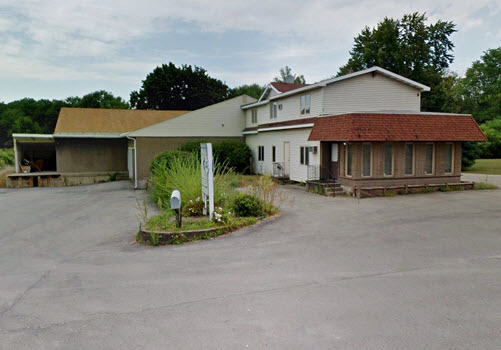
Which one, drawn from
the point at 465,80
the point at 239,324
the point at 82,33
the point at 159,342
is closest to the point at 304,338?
the point at 239,324

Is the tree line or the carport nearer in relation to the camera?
the carport

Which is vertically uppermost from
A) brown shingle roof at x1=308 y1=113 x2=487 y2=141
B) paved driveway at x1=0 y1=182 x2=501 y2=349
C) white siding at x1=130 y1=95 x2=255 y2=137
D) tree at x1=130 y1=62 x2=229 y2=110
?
tree at x1=130 y1=62 x2=229 y2=110

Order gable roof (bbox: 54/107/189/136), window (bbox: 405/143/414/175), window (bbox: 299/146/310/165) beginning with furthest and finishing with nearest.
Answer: gable roof (bbox: 54/107/189/136)
window (bbox: 299/146/310/165)
window (bbox: 405/143/414/175)

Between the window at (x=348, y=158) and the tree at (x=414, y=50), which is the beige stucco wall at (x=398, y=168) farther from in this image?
the tree at (x=414, y=50)

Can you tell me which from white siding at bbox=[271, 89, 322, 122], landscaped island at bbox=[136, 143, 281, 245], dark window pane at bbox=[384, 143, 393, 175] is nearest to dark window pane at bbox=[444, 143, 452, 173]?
dark window pane at bbox=[384, 143, 393, 175]

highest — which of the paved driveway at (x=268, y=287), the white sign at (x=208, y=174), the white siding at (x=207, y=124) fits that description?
the white siding at (x=207, y=124)

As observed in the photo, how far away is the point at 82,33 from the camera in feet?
75.4

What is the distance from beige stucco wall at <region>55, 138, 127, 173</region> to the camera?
2784cm

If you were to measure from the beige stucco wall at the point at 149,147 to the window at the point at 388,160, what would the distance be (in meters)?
14.1

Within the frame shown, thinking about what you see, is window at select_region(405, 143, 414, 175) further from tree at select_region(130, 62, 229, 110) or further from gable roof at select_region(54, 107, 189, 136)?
tree at select_region(130, 62, 229, 110)

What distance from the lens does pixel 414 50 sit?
125ft

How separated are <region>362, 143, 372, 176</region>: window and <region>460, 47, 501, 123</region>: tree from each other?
4289cm

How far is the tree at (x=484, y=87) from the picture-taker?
51625mm

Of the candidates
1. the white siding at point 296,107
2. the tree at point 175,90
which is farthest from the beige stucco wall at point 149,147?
the tree at point 175,90
